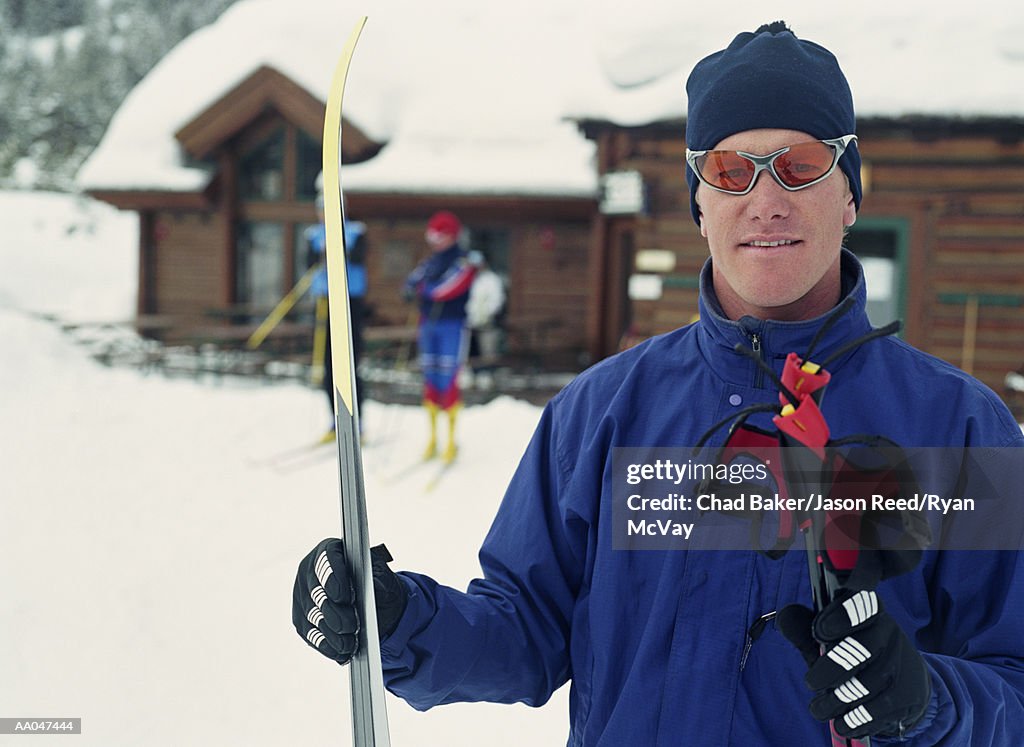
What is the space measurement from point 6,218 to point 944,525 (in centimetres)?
3552

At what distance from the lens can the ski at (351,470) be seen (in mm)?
1212

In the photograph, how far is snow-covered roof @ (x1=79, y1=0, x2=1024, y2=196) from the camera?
27.9 ft

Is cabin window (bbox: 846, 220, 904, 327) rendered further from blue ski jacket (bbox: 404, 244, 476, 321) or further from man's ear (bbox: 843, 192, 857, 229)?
man's ear (bbox: 843, 192, 857, 229)

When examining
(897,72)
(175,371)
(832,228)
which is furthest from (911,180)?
(175,371)

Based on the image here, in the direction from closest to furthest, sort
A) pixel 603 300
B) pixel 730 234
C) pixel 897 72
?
pixel 730 234, pixel 897 72, pixel 603 300

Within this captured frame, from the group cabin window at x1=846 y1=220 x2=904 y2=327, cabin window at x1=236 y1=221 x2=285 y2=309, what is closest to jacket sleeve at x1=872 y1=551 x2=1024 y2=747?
cabin window at x1=846 y1=220 x2=904 y2=327

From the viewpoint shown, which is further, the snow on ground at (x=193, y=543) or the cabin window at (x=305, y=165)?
the cabin window at (x=305, y=165)

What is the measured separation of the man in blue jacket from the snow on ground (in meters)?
2.11

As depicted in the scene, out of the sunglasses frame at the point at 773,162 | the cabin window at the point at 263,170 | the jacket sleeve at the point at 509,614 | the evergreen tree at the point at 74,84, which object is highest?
the evergreen tree at the point at 74,84

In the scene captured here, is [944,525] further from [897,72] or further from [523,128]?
[523,128]

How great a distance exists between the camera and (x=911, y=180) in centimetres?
851

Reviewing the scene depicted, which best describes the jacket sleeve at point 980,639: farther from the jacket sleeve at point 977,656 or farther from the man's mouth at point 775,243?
the man's mouth at point 775,243

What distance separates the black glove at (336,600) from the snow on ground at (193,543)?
2.25 meters

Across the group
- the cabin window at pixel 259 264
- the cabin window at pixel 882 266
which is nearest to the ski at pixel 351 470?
the cabin window at pixel 882 266
